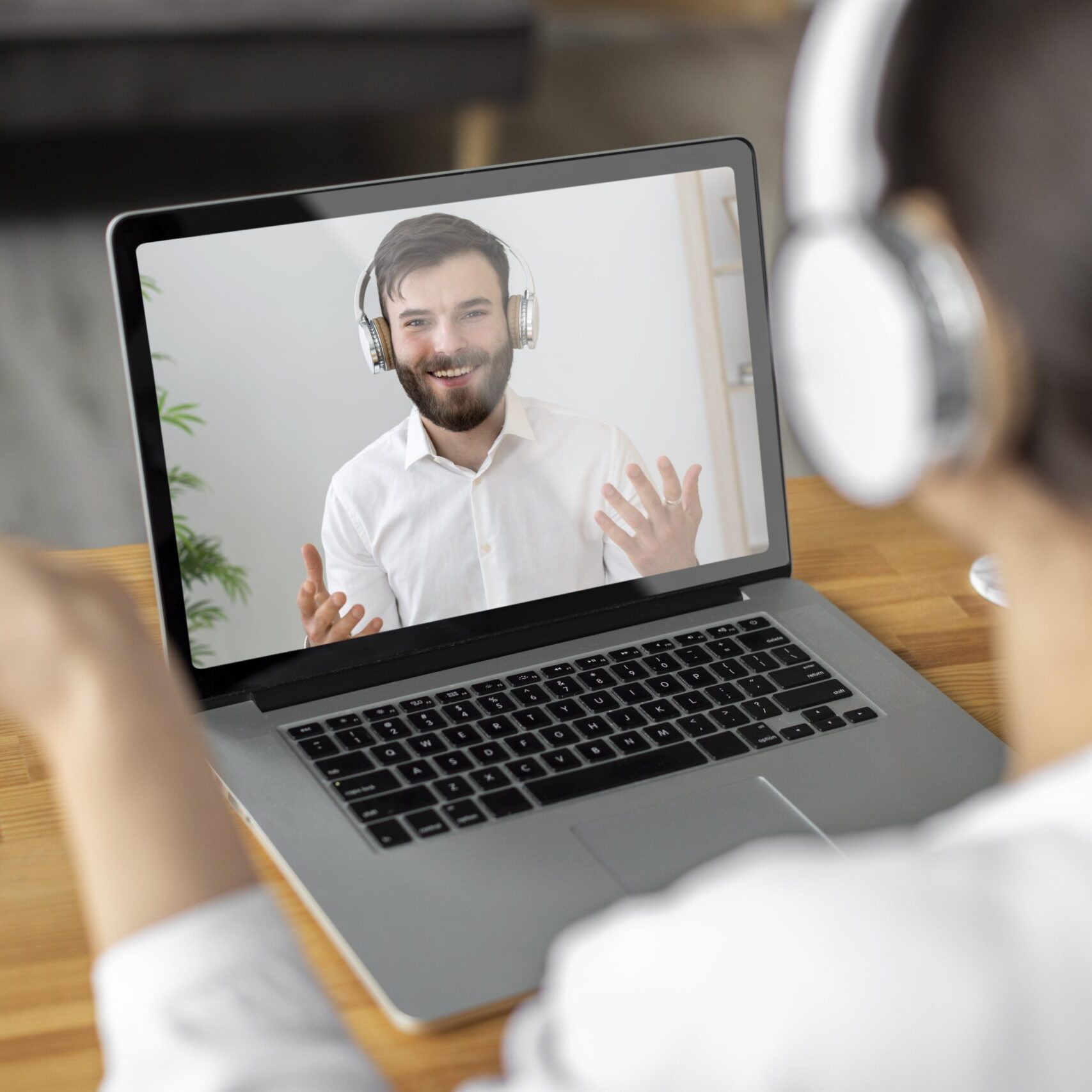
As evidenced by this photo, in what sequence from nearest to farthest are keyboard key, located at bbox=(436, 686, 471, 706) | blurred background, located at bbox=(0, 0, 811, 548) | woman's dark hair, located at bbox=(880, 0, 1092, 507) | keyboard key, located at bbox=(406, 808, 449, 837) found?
woman's dark hair, located at bbox=(880, 0, 1092, 507), keyboard key, located at bbox=(406, 808, 449, 837), keyboard key, located at bbox=(436, 686, 471, 706), blurred background, located at bbox=(0, 0, 811, 548)

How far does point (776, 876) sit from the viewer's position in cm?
38

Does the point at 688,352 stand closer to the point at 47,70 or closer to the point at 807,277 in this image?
the point at 807,277

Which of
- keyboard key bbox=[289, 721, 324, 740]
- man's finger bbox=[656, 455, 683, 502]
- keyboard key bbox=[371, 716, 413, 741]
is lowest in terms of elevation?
keyboard key bbox=[371, 716, 413, 741]

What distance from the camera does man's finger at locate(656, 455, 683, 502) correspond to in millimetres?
884

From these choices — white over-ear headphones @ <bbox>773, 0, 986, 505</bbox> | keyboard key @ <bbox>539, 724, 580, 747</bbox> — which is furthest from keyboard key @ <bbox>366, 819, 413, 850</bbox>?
white over-ear headphones @ <bbox>773, 0, 986, 505</bbox>

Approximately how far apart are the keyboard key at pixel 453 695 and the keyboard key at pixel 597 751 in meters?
0.08

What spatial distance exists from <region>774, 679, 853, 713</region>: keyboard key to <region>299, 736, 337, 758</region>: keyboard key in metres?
0.26

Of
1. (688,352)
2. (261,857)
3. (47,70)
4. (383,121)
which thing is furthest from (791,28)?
(261,857)

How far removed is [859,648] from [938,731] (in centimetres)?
10

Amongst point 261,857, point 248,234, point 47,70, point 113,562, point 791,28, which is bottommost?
point 261,857

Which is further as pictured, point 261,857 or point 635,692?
point 635,692

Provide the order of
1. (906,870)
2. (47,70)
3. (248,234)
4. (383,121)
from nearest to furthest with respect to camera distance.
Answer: (906,870) < (248,234) < (47,70) < (383,121)

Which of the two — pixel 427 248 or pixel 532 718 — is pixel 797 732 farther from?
pixel 427 248

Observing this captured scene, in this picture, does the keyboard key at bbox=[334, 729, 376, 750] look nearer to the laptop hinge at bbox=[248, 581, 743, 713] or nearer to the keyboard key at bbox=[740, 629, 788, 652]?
the laptop hinge at bbox=[248, 581, 743, 713]
